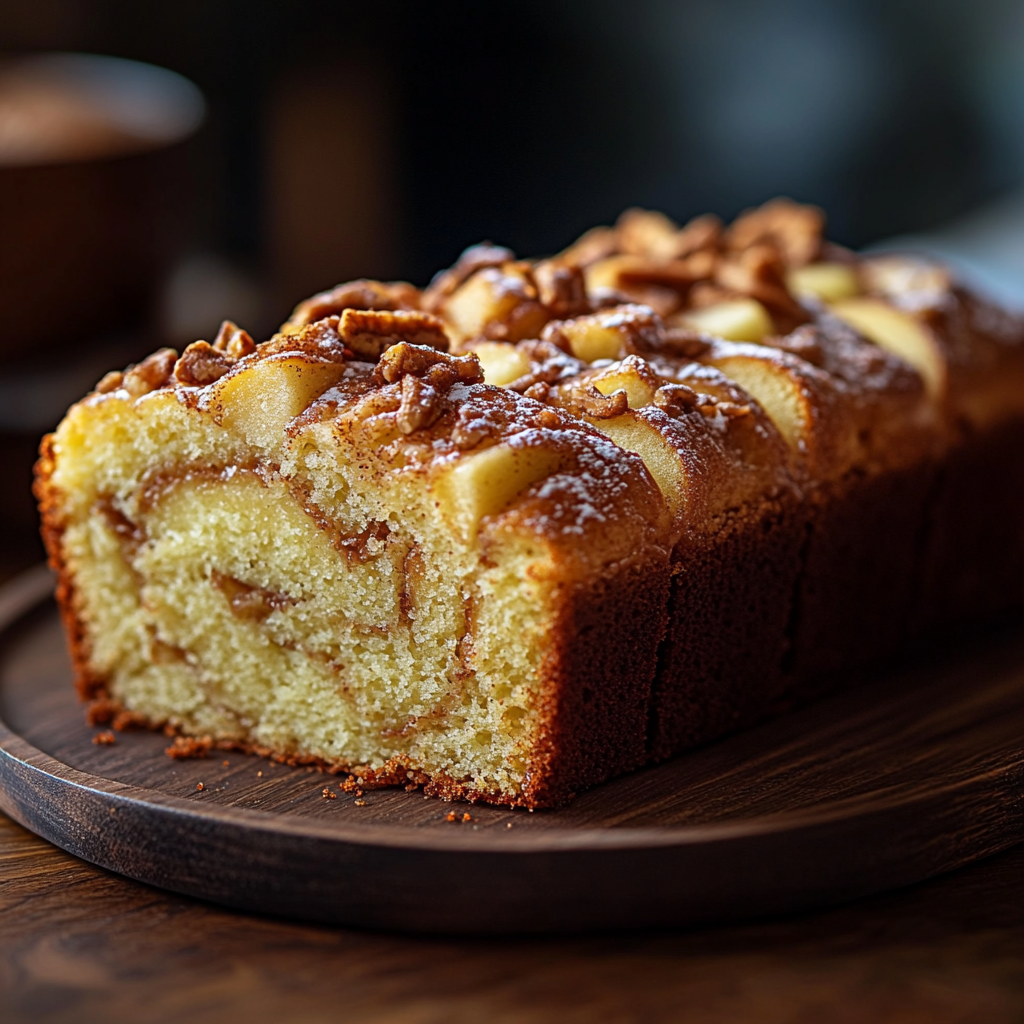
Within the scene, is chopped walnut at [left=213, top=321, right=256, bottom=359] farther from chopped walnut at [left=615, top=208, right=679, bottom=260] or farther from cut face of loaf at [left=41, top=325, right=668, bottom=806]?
chopped walnut at [left=615, top=208, right=679, bottom=260]

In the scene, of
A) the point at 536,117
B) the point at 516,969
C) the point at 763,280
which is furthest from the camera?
the point at 536,117

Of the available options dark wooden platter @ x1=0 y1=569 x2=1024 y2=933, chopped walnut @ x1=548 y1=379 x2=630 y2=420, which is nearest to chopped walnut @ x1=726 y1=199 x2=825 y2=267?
chopped walnut @ x1=548 y1=379 x2=630 y2=420

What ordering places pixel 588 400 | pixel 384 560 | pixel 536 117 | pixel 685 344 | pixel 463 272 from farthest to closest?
pixel 536 117 → pixel 463 272 → pixel 685 344 → pixel 588 400 → pixel 384 560

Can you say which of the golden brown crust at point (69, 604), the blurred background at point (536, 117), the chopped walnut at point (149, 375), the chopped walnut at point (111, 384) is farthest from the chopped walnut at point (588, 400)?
the blurred background at point (536, 117)

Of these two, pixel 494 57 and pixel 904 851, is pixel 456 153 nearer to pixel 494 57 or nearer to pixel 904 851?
pixel 494 57

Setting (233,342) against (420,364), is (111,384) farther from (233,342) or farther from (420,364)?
(420,364)

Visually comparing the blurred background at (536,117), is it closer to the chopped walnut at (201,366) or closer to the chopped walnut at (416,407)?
the chopped walnut at (201,366)

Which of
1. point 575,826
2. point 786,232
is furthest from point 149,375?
point 786,232
